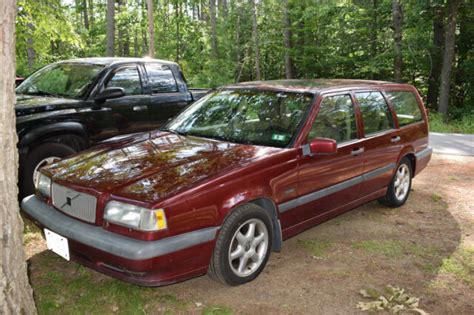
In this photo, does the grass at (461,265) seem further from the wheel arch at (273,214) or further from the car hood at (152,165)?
the car hood at (152,165)

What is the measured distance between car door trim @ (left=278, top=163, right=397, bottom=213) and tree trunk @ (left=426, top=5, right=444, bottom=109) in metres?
13.8

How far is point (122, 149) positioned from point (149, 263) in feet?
4.86

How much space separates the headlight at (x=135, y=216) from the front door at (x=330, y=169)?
1243mm

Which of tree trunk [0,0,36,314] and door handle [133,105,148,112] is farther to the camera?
door handle [133,105,148,112]

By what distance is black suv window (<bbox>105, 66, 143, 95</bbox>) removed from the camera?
20.3 ft

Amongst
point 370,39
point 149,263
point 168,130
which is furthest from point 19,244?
point 370,39

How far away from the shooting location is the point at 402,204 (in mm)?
5730

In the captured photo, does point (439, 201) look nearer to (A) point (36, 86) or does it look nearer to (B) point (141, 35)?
(A) point (36, 86)

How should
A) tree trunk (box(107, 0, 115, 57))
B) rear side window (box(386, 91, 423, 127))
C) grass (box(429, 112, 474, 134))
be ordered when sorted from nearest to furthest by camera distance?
1. rear side window (box(386, 91, 423, 127))
2. grass (box(429, 112, 474, 134))
3. tree trunk (box(107, 0, 115, 57))

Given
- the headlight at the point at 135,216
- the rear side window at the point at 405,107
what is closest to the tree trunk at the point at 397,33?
the rear side window at the point at 405,107

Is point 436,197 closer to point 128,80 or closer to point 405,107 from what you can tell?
point 405,107

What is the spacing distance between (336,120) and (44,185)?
276 centimetres

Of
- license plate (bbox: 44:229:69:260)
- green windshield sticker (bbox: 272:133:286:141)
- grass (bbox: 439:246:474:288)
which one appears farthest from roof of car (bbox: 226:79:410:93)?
license plate (bbox: 44:229:69:260)

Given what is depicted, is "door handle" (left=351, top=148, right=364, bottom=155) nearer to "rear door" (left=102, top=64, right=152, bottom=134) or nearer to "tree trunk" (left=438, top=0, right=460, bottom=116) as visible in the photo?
"rear door" (left=102, top=64, right=152, bottom=134)
